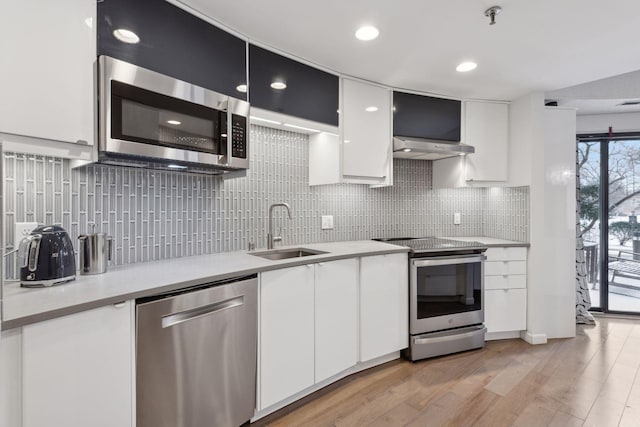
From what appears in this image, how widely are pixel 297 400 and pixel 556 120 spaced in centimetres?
325

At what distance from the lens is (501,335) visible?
10.2ft

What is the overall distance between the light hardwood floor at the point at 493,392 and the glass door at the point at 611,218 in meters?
1.24

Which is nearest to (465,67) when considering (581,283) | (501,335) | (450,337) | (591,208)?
(450,337)

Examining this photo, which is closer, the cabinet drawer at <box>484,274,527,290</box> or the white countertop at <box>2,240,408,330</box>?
the white countertop at <box>2,240,408,330</box>

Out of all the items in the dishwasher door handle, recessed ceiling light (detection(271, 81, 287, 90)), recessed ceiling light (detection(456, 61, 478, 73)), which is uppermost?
recessed ceiling light (detection(456, 61, 478, 73))

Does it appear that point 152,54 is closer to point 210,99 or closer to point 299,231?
point 210,99

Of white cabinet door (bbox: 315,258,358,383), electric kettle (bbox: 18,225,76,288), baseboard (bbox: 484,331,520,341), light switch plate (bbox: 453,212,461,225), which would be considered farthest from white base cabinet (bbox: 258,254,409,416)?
light switch plate (bbox: 453,212,461,225)

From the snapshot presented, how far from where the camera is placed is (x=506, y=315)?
305cm

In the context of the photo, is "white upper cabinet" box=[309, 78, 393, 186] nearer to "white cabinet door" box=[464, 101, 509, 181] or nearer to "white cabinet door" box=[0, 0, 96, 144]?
"white cabinet door" box=[464, 101, 509, 181]

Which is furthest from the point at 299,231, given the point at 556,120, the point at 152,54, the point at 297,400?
the point at 556,120

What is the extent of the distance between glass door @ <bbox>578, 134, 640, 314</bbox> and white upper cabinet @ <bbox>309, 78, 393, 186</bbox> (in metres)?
2.68

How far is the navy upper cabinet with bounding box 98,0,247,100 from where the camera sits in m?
1.43

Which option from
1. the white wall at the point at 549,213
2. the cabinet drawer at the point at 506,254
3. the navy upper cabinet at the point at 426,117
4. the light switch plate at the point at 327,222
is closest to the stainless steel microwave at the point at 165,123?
the light switch plate at the point at 327,222

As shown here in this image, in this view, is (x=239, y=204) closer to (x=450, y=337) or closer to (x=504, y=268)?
(x=450, y=337)
